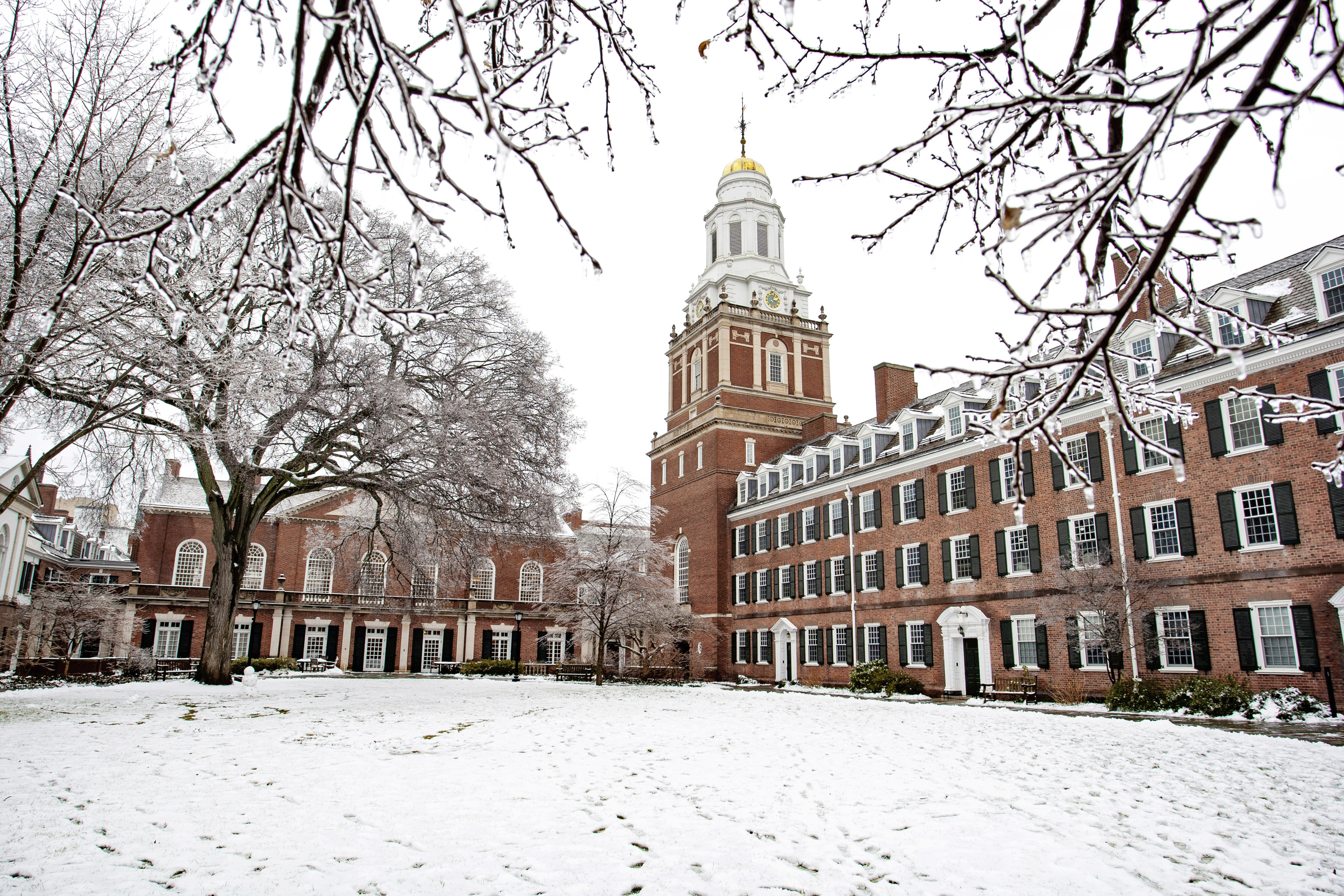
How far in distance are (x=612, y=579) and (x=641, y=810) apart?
2500cm

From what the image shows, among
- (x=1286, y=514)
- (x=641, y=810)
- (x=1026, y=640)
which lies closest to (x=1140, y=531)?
(x=1286, y=514)

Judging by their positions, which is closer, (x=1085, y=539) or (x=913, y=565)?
(x=1085, y=539)

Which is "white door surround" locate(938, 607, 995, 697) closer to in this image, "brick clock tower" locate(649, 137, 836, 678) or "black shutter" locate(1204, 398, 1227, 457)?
"black shutter" locate(1204, 398, 1227, 457)

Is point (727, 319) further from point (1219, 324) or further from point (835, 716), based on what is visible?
point (835, 716)

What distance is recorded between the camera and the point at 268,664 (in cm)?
3738

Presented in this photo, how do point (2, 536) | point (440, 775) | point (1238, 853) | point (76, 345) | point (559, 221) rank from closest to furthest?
point (559, 221)
point (1238, 853)
point (440, 775)
point (76, 345)
point (2, 536)

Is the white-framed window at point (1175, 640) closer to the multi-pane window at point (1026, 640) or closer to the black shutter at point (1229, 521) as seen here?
the black shutter at point (1229, 521)

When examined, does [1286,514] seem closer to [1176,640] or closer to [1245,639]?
[1245,639]

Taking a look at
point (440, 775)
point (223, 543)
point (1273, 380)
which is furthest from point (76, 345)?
point (1273, 380)

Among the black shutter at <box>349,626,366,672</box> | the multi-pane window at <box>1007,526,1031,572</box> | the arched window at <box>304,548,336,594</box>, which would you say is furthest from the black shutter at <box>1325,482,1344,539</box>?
the arched window at <box>304,548,336,594</box>

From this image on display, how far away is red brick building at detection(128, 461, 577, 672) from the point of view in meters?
42.9

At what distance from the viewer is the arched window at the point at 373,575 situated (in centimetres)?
2353

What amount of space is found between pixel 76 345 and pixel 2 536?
30.4 metres

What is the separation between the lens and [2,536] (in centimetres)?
3206
